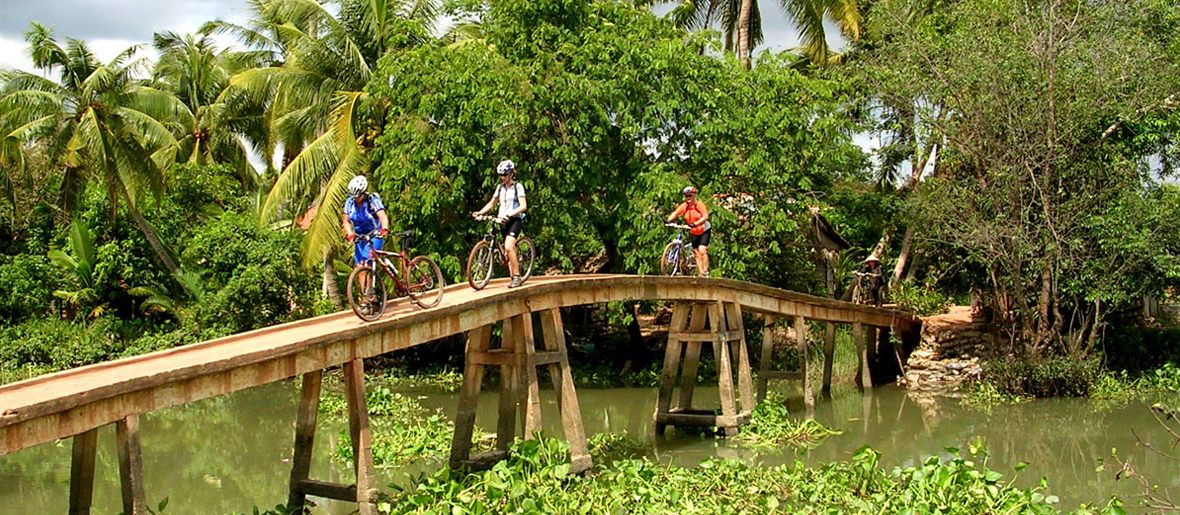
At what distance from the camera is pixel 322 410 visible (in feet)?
59.8

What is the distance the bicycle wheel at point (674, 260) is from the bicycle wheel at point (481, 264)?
13.6 ft

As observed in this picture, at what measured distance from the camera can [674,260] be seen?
51.8 ft

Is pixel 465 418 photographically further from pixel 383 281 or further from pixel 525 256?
pixel 383 281

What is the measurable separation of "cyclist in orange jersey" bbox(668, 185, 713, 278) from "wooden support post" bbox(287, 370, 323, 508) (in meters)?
6.18

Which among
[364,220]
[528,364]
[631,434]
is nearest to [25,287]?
[631,434]

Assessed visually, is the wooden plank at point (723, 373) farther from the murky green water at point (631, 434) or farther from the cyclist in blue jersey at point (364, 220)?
the cyclist in blue jersey at point (364, 220)

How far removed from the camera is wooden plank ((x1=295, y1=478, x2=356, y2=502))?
9898 mm

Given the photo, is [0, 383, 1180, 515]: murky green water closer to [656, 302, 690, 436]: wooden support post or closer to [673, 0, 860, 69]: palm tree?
[656, 302, 690, 436]: wooden support post

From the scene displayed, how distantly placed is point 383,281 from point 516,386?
8.32ft

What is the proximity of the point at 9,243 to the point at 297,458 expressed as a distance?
19630 millimetres

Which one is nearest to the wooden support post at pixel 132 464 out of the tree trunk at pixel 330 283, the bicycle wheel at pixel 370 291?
the bicycle wheel at pixel 370 291

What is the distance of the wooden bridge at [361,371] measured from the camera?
741cm

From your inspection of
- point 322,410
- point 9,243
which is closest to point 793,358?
point 322,410

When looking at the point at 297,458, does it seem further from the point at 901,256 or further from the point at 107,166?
the point at 901,256
